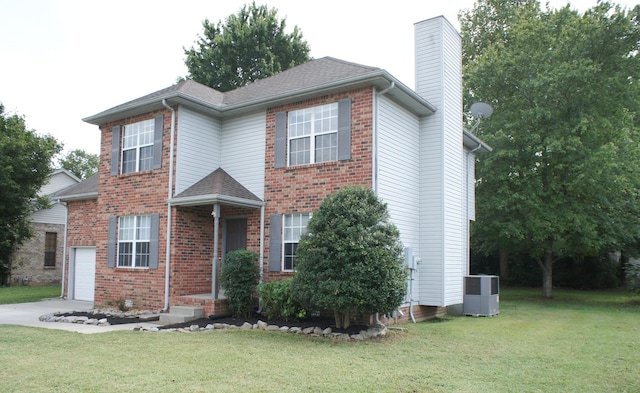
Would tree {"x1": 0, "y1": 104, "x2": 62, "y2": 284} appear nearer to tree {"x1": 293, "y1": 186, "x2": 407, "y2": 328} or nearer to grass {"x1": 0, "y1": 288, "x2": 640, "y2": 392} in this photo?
grass {"x1": 0, "y1": 288, "x2": 640, "y2": 392}

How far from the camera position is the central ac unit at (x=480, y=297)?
42.2 feet

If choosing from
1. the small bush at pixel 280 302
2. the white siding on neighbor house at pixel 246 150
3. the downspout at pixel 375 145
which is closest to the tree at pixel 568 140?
the downspout at pixel 375 145

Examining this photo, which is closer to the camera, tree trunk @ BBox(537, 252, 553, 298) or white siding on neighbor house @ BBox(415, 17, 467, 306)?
white siding on neighbor house @ BBox(415, 17, 467, 306)

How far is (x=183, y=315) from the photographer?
1097 cm

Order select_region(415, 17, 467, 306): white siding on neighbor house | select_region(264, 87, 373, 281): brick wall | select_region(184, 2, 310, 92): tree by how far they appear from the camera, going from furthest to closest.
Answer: select_region(184, 2, 310, 92): tree < select_region(415, 17, 467, 306): white siding on neighbor house < select_region(264, 87, 373, 281): brick wall

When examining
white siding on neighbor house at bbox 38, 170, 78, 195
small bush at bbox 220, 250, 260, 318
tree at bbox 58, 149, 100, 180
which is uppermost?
tree at bbox 58, 149, 100, 180

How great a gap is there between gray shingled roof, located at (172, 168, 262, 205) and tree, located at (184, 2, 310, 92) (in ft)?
49.4

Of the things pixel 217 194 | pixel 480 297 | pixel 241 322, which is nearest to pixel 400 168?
pixel 217 194

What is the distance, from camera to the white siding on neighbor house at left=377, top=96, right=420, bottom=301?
10633 mm

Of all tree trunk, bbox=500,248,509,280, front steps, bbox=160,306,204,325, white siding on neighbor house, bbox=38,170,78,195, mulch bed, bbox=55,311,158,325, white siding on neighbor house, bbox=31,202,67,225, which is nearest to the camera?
front steps, bbox=160,306,204,325

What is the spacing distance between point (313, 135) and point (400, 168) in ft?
6.93

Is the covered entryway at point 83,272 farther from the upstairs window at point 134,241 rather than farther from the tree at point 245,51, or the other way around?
the tree at point 245,51

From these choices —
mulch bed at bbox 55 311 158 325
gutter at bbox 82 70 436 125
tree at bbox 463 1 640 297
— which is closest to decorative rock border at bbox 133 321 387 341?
mulch bed at bbox 55 311 158 325

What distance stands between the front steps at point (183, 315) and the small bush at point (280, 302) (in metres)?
1.62
